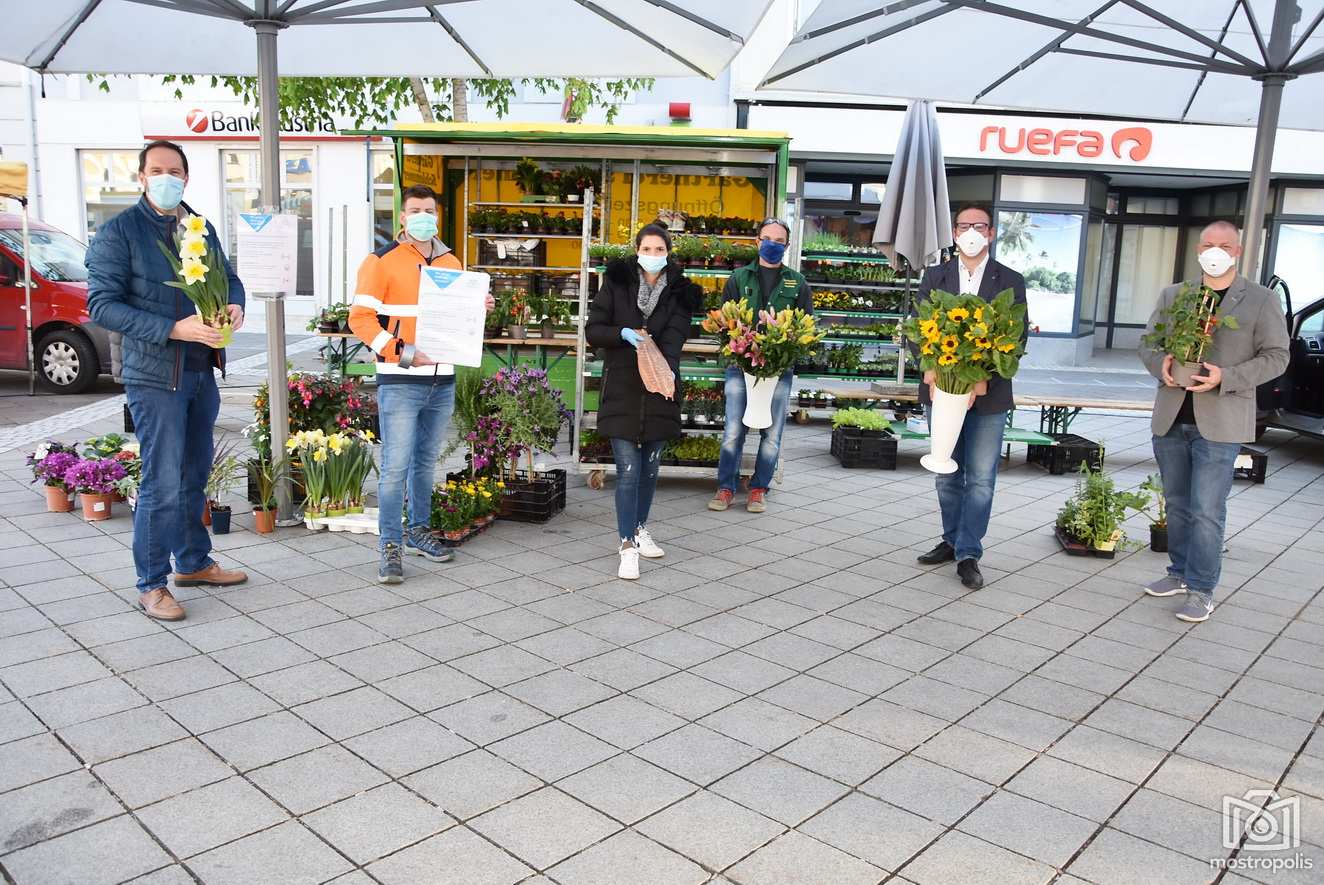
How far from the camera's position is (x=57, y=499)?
660 centimetres

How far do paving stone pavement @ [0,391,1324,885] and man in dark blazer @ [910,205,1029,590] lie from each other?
308 mm

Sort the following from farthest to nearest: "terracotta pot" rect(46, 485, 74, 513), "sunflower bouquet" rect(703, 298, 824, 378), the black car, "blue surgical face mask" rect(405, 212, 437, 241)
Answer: the black car, "sunflower bouquet" rect(703, 298, 824, 378), "terracotta pot" rect(46, 485, 74, 513), "blue surgical face mask" rect(405, 212, 437, 241)

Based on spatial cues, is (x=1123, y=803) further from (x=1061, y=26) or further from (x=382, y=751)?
(x=1061, y=26)

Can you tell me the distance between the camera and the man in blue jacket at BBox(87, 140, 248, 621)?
452cm

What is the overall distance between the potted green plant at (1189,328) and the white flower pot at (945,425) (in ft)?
3.48

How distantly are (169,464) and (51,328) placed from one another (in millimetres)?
9485

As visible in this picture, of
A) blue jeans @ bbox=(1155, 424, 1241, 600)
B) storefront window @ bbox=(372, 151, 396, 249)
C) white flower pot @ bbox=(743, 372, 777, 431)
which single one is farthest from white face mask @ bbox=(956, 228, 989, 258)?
storefront window @ bbox=(372, 151, 396, 249)

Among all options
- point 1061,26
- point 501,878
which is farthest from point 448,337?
point 1061,26

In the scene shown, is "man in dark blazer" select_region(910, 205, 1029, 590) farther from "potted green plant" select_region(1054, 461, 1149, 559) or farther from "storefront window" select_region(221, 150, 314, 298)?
"storefront window" select_region(221, 150, 314, 298)

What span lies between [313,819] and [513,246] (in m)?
8.75

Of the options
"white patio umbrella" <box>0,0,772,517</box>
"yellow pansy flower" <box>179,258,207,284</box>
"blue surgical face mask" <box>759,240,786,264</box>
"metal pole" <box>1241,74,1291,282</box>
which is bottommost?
"yellow pansy flower" <box>179,258,207,284</box>

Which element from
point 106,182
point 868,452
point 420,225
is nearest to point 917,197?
point 868,452

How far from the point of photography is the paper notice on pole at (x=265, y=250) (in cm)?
584

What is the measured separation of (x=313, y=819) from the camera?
3094 mm
